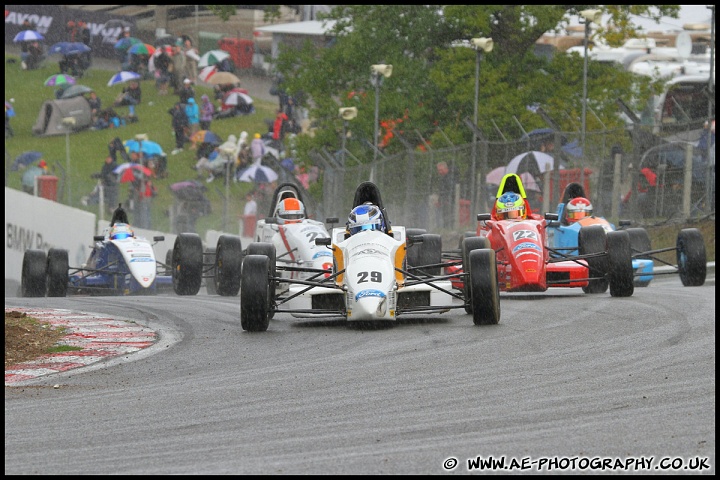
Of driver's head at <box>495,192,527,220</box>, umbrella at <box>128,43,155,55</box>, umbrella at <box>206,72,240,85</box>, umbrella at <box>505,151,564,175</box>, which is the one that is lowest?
driver's head at <box>495,192,527,220</box>

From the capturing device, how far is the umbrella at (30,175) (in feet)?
145

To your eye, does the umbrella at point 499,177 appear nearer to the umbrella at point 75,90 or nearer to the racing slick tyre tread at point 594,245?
the racing slick tyre tread at point 594,245

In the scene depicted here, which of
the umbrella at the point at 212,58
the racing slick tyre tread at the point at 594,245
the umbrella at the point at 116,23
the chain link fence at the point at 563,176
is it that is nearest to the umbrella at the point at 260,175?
the chain link fence at the point at 563,176

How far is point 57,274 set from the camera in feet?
69.6

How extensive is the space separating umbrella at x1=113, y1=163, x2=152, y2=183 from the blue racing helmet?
27.7 m

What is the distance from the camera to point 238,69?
6475 centimetres

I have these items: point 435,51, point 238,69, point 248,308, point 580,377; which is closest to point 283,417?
point 580,377

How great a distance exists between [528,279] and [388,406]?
25.2 ft

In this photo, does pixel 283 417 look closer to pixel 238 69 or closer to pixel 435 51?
pixel 435 51

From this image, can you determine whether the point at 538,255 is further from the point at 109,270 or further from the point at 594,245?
the point at 109,270

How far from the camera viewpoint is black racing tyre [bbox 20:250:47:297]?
2106 cm

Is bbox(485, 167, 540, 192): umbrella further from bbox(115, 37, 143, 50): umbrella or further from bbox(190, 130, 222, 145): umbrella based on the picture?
bbox(115, 37, 143, 50): umbrella

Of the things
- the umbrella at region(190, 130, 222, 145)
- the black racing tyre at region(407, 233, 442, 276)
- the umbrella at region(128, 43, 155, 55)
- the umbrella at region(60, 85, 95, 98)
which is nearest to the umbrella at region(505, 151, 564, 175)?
the black racing tyre at region(407, 233, 442, 276)

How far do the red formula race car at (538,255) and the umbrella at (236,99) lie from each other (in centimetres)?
3843
